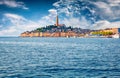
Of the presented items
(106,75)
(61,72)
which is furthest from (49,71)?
(106,75)

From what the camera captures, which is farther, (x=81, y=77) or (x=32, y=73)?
(x=32, y=73)

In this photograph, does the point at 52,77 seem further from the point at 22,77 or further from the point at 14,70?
the point at 14,70

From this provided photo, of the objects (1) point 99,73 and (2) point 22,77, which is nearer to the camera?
(2) point 22,77

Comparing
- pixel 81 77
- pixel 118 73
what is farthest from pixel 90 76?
pixel 118 73

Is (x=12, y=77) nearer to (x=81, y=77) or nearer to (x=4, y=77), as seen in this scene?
(x=4, y=77)

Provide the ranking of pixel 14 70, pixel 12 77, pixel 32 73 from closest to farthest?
pixel 12 77 < pixel 32 73 < pixel 14 70

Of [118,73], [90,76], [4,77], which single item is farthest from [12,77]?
[118,73]

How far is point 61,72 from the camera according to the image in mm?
44469

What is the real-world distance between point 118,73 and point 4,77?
15.7 m

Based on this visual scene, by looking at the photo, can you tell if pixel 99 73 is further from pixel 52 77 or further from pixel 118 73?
pixel 52 77

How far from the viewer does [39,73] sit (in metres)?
43.5

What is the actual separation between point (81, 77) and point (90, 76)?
5.15ft

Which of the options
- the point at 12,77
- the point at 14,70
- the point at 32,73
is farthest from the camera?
the point at 14,70

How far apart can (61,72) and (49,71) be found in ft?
6.90
